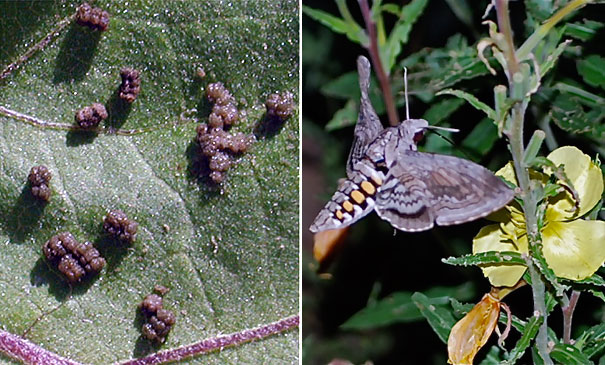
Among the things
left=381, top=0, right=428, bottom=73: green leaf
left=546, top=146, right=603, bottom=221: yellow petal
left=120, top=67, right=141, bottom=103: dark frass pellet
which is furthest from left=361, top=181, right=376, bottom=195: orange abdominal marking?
left=120, top=67, right=141, bottom=103: dark frass pellet

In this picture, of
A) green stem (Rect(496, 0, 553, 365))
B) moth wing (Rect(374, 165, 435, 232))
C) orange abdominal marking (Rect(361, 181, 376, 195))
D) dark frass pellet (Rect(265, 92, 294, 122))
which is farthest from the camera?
dark frass pellet (Rect(265, 92, 294, 122))

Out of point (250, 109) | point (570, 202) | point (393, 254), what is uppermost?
point (570, 202)

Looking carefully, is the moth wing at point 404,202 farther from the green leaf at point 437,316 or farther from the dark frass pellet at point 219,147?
the dark frass pellet at point 219,147

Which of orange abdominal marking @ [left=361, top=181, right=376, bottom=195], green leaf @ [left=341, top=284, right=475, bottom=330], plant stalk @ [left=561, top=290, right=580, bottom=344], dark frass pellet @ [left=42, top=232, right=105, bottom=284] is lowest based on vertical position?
green leaf @ [left=341, top=284, right=475, bottom=330]

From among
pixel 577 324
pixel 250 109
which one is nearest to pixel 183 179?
pixel 250 109

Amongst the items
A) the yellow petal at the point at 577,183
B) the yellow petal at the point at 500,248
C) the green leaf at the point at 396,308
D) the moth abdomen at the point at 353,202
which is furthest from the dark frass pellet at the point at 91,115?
the yellow petal at the point at 577,183

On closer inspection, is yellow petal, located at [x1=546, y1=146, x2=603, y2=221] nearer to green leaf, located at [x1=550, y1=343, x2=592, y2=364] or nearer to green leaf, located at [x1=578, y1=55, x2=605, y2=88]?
green leaf, located at [x1=550, y1=343, x2=592, y2=364]

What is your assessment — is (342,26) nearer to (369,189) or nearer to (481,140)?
(481,140)

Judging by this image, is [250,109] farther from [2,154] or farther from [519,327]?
[519,327]
